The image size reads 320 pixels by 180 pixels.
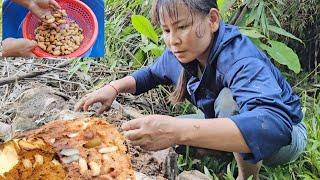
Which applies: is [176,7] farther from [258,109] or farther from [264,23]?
[264,23]

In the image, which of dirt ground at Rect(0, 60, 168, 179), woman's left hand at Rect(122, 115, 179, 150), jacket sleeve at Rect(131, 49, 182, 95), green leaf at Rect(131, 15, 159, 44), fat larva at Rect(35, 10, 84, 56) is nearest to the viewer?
woman's left hand at Rect(122, 115, 179, 150)

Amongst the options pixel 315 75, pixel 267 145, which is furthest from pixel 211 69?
pixel 315 75

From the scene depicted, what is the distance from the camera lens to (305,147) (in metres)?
1.20

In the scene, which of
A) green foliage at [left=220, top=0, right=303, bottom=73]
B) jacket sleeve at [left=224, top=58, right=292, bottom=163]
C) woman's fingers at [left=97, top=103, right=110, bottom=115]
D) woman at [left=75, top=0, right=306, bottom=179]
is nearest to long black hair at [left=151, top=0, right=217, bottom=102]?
woman at [left=75, top=0, right=306, bottom=179]

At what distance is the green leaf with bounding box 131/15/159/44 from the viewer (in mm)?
1271

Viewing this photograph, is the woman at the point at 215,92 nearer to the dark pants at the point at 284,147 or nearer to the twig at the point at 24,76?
the dark pants at the point at 284,147

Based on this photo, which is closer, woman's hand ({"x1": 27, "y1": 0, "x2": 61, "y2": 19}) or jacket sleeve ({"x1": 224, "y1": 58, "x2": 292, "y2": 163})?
jacket sleeve ({"x1": 224, "y1": 58, "x2": 292, "y2": 163})

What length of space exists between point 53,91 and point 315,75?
726 millimetres

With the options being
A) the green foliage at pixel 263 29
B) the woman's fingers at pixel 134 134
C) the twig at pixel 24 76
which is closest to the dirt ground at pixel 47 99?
the twig at pixel 24 76

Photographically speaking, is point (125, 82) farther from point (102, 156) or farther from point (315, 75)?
point (315, 75)

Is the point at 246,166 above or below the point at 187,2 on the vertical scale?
below

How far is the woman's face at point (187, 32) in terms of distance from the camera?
0.89 meters

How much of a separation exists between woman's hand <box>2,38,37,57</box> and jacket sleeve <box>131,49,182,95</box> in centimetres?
27

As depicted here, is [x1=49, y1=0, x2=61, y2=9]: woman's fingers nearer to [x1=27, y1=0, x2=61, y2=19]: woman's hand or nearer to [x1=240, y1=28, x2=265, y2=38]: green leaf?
[x1=27, y1=0, x2=61, y2=19]: woman's hand
